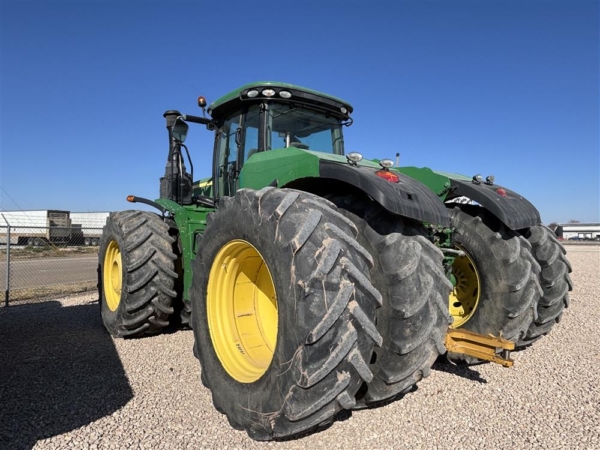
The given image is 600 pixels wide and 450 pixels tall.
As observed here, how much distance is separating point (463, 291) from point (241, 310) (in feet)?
7.75

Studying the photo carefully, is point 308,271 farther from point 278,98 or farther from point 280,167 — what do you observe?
point 278,98

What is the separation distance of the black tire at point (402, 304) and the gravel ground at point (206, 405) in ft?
1.66

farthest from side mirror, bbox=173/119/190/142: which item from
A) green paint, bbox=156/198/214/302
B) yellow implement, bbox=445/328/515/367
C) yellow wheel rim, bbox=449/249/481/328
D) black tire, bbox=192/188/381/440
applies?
yellow implement, bbox=445/328/515/367

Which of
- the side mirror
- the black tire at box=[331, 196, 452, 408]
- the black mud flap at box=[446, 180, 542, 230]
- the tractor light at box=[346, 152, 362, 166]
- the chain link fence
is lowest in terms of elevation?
the chain link fence

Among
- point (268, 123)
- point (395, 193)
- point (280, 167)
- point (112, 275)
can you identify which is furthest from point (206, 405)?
point (112, 275)

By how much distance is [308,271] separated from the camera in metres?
2.25

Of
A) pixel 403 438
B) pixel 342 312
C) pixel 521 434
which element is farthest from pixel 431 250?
pixel 521 434

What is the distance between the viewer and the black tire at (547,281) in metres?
4.27

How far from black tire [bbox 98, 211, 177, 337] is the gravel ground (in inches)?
9.7

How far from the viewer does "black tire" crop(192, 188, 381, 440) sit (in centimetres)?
Answer: 219

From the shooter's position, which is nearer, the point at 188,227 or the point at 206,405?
the point at 206,405

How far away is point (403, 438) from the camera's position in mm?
2787

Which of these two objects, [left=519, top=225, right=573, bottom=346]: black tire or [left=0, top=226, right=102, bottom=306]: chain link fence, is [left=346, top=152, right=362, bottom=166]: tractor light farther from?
[left=0, top=226, right=102, bottom=306]: chain link fence

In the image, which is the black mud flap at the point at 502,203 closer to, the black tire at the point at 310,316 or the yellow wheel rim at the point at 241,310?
the black tire at the point at 310,316
